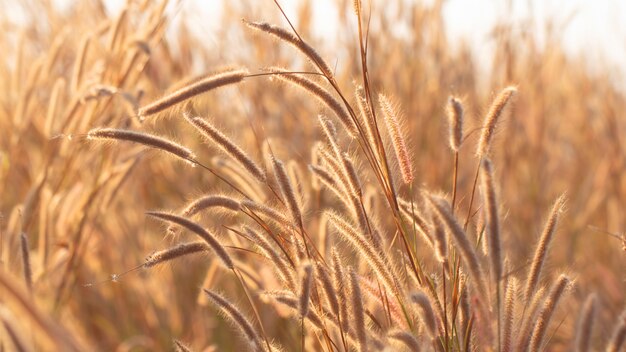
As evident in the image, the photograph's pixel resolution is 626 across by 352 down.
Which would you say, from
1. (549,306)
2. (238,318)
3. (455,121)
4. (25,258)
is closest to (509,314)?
(549,306)

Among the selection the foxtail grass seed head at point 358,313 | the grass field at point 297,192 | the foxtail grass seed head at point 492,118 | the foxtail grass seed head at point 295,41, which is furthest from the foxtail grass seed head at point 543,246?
the foxtail grass seed head at point 295,41

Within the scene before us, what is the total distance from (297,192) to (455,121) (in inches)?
12.5

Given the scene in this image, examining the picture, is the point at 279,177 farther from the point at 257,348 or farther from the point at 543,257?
the point at 543,257

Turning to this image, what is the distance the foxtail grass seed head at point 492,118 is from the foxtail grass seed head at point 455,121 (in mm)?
60

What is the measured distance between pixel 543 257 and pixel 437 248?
0.17 meters

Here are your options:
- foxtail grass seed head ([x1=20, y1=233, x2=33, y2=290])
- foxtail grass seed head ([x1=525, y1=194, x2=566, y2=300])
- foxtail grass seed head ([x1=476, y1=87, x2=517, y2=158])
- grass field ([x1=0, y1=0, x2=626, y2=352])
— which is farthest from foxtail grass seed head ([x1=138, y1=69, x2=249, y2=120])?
foxtail grass seed head ([x1=525, y1=194, x2=566, y2=300])

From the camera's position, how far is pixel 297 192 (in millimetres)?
1501

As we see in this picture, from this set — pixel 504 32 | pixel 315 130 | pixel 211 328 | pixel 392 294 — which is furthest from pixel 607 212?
pixel 392 294

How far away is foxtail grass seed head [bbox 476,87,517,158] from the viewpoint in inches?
53.7

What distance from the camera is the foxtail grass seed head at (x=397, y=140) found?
1.41m

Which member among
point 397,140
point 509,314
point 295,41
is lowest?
point 509,314

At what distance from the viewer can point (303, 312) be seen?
1.22m

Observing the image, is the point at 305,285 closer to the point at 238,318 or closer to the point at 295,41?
the point at 238,318

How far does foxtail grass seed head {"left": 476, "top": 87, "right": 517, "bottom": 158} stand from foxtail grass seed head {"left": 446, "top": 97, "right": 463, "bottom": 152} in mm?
60
